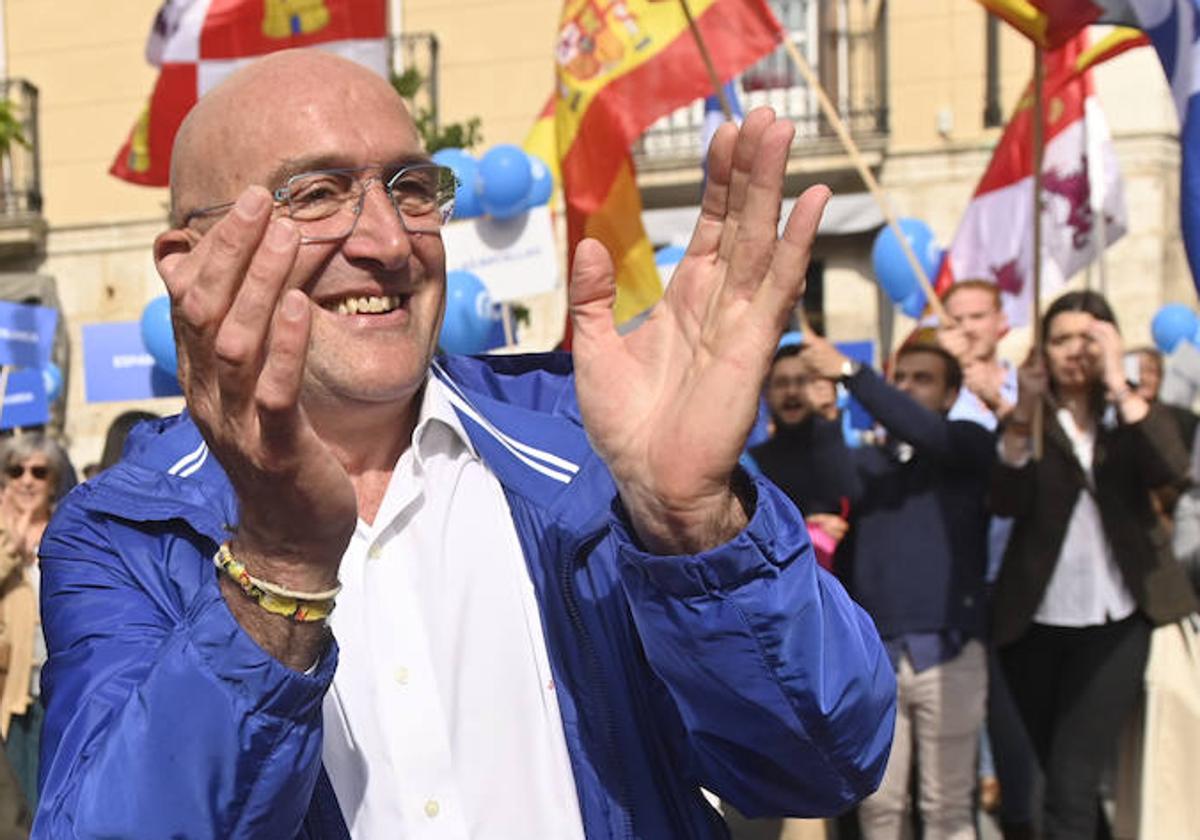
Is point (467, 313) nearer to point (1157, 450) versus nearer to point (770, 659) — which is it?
point (1157, 450)

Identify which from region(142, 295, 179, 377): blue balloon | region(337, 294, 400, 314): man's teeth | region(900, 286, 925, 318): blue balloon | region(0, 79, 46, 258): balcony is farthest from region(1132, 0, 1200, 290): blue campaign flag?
region(0, 79, 46, 258): balcony

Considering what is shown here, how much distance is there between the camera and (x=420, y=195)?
1.90 m

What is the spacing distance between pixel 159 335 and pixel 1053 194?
14.7 feet

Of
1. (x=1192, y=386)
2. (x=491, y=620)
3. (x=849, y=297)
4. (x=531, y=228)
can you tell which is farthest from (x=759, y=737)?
(x=849, y=297)

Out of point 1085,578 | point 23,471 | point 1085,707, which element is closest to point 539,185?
point 23,471

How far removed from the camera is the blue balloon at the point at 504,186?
24.5 ft

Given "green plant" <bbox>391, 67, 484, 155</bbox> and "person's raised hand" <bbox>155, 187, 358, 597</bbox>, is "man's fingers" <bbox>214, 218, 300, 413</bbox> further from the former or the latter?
"green plant" <bbox>391, 67, 484, 155</bbox>

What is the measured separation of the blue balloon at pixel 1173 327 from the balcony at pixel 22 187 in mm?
11974

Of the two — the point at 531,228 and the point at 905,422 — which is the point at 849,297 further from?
the point at 905,422

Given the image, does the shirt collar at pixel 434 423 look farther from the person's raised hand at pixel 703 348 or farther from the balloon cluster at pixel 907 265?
the balloon cluster at pixel 907 265

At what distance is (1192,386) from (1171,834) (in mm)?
3740

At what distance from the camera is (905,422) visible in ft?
15.6

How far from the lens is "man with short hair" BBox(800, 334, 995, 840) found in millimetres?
4820

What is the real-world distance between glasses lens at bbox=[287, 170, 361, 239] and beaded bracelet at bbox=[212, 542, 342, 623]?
0.60m
